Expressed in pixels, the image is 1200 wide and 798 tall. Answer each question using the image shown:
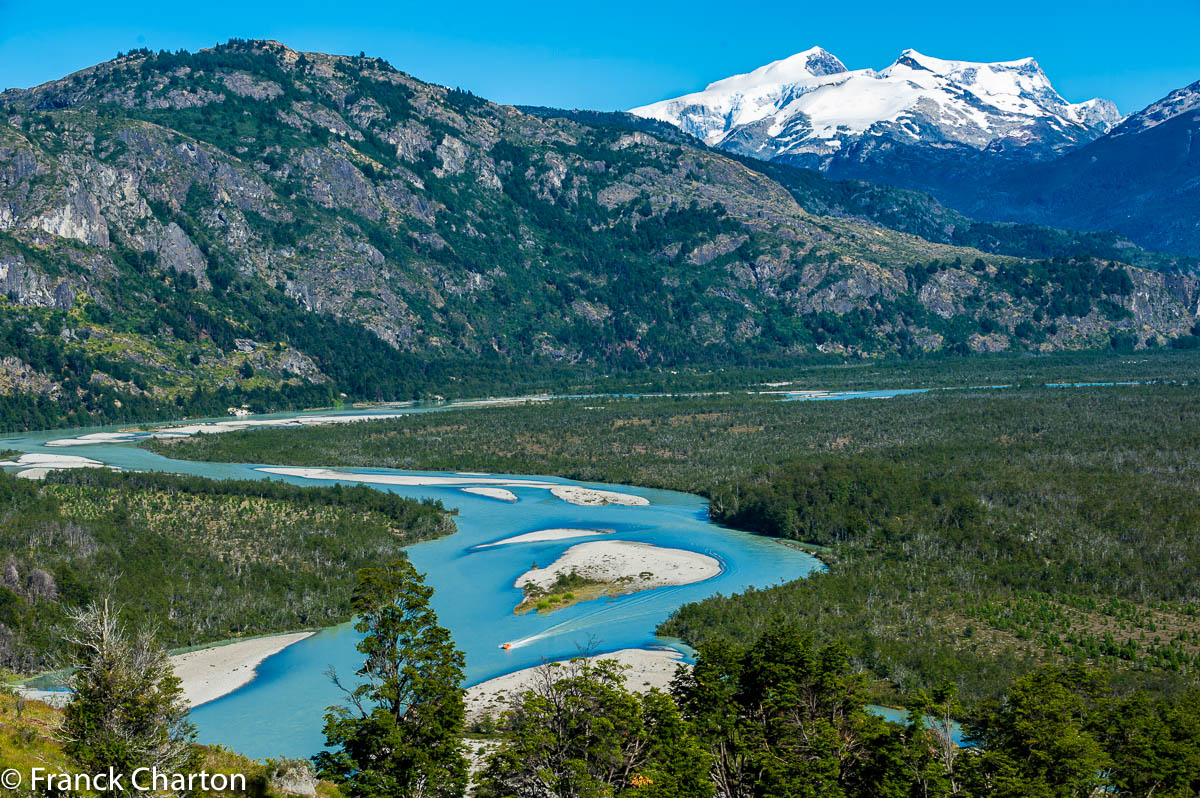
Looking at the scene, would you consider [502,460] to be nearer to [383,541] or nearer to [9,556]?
[383,541]

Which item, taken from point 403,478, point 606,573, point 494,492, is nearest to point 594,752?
point 606,573

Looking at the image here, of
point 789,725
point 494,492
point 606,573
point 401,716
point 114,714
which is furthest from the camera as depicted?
point 494,492

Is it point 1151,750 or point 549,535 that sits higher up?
point 1151,750

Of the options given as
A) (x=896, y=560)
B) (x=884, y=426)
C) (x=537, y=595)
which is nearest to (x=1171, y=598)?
(x=896, y=560)

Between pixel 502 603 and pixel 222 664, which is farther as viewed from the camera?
pixel 502 603

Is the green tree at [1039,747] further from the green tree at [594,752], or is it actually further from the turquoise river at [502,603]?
the turquoise river at [502,603]

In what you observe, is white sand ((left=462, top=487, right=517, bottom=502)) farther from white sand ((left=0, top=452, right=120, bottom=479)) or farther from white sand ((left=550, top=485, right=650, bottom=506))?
white sand ((left=0, top=452, right=120, bottom=479))

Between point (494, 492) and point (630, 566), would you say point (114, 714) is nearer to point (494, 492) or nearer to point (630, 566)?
point (630, 566)
